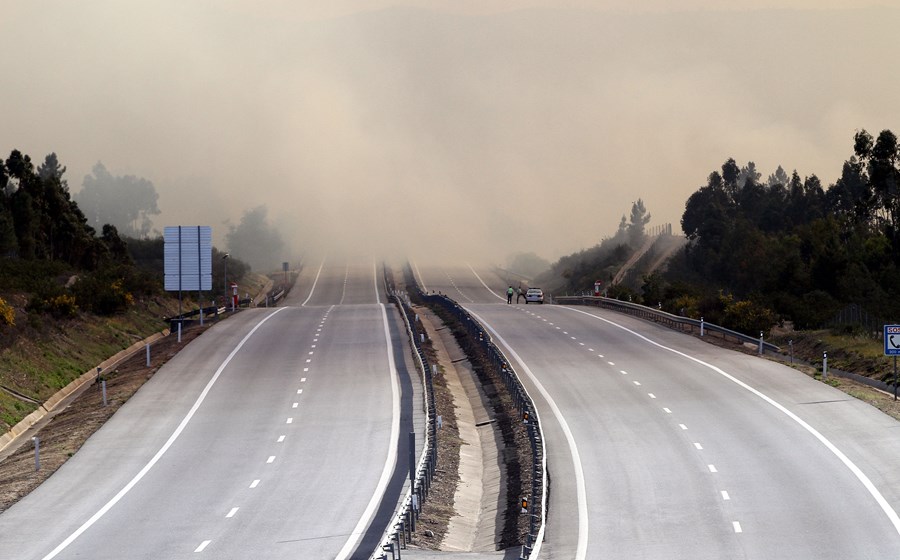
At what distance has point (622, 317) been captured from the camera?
74312mm

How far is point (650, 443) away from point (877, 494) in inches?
306

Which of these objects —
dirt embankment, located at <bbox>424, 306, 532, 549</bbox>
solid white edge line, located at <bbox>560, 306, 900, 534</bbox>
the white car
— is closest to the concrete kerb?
dirt embankment, located at <bbox>424, 306, 532, 549</bbox>

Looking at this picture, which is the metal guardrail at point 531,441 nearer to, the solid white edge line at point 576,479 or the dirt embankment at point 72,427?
the solid white edge line at point 576,479

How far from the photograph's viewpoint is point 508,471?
3194 cm

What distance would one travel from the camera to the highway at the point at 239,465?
24406mm

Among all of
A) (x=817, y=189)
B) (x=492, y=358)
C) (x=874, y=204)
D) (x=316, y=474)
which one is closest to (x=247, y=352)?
(x=492, y=358)

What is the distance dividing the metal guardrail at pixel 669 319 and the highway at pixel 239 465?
16.1 meters

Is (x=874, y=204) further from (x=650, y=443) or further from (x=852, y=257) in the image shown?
(x=650, y=443)

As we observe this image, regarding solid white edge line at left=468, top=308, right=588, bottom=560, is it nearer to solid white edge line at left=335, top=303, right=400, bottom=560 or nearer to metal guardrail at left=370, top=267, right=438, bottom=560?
metal guardrail at left=370, top=267, right=438, bottom=560

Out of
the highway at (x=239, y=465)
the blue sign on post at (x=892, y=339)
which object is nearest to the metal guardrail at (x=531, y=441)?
the highway at (x=239, y=465)

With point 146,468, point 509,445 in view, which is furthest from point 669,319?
point 146,468

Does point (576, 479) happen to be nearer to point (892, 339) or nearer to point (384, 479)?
point (384, 479)

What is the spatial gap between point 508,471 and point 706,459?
547 centimetres

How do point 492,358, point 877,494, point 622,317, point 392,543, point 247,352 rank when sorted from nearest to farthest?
point 392,543, point 877,494, point 492,358, point 247,352, point 622,317
